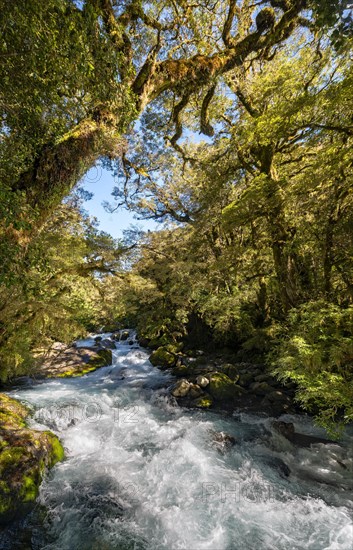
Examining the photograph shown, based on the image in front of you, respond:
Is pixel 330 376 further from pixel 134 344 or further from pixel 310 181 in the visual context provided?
pixel 134 344

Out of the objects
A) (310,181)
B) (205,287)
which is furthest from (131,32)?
(205,287)

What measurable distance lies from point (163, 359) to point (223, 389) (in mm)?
5540

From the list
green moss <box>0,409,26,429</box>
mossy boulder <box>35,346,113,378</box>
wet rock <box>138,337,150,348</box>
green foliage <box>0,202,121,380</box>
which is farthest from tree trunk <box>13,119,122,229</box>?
wet rock <box>138,337,150,348</box>

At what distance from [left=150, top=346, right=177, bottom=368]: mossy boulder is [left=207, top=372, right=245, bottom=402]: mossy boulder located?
4484 millimetres

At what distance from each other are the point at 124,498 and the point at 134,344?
15.8 m

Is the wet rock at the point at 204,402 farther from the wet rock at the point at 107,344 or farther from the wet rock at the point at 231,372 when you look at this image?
the wet rock at the point at 107,344

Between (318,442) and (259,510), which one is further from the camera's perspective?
(318,442)

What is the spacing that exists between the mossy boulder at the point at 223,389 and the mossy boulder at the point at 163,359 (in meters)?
4.48

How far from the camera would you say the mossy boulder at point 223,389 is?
9312 mm

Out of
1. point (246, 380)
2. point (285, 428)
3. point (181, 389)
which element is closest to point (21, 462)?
point (181, 389)

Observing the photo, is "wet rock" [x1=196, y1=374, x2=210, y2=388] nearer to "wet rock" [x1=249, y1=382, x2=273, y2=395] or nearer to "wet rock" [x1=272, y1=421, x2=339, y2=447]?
"wet rock" [x1=249, y1=382, x2=273, y2=395]

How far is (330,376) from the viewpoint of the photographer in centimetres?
480

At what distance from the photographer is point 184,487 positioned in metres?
4.83

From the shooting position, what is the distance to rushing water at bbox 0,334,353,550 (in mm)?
3775
